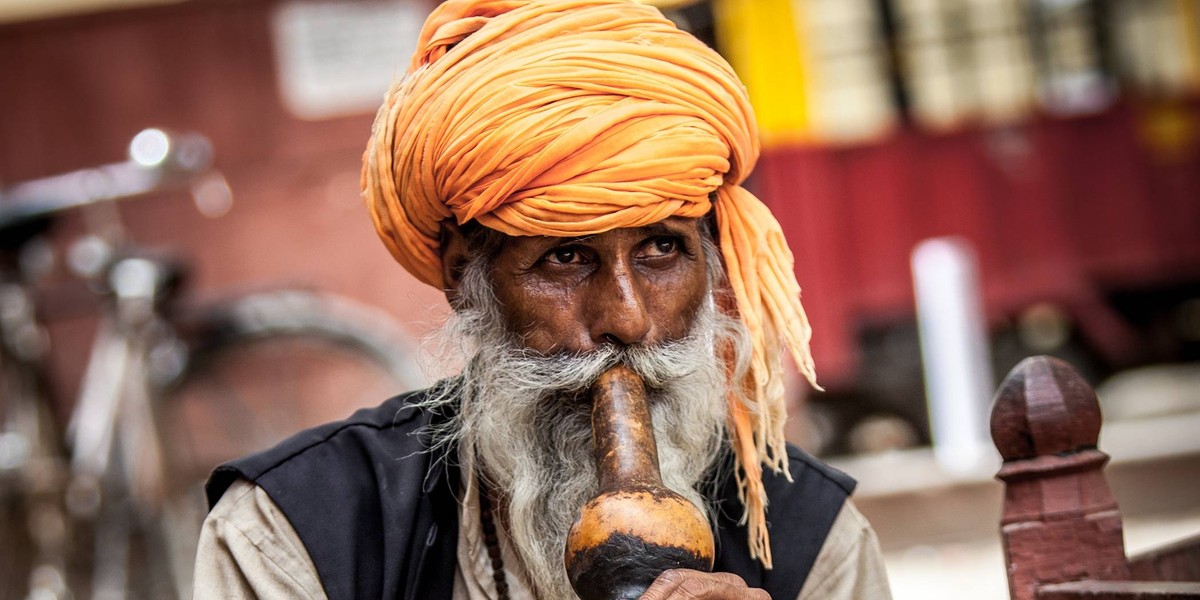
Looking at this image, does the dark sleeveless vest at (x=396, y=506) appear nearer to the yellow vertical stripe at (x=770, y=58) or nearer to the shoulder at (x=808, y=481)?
the shoulder at (x=808, y=481)

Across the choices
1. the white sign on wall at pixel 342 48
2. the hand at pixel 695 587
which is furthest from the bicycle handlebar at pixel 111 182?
the hand at pixel 695 587

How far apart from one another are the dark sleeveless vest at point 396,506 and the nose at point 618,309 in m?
0.36

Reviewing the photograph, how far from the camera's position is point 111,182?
4.56 meters

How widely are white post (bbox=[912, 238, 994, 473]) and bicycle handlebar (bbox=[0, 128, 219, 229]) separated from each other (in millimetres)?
3656

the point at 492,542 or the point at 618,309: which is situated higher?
the point at 618,309

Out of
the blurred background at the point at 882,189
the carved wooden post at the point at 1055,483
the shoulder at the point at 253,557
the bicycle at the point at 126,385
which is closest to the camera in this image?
the carved wooden post at the point at 1055,483

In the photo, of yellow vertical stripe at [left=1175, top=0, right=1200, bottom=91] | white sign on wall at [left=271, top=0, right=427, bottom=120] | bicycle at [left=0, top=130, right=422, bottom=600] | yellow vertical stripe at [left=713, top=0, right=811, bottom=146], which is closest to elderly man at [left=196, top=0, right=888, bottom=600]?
bicycle at [left=0, top=130, right=422, bottom=600]

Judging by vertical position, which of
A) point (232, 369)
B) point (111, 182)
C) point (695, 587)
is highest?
point (111, 182)

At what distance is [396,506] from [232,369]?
134 inches

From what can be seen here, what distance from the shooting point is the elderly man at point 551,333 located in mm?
1970

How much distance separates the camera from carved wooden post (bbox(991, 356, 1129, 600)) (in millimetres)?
1800

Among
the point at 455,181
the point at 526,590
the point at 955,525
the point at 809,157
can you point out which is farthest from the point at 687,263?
the point at 809,157

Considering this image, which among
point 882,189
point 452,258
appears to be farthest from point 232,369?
point 882,189

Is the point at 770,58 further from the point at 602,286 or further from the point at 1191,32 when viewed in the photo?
the point at 602,286
